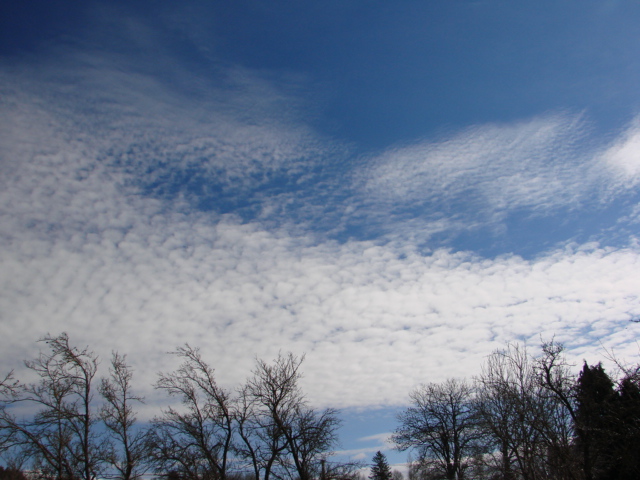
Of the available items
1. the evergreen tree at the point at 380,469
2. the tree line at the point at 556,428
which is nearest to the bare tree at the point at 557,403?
the tree line at the point at 556,428

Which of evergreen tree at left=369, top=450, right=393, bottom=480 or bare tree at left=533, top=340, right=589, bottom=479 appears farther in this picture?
evergreen tree at left=369, top=450, right=393, bottom=480

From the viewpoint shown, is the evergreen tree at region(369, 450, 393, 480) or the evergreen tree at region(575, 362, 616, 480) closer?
the evergreen tree at region(575, 362, 616, 480)

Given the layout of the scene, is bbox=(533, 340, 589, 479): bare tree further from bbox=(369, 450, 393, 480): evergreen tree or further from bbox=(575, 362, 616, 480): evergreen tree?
bbox=(369, 450, 393, 480): evergreen tree

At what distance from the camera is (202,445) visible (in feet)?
81.3

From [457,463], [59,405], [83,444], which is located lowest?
[457,463]

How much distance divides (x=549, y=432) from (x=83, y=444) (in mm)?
22043

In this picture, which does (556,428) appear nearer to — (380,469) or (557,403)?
(557,403)

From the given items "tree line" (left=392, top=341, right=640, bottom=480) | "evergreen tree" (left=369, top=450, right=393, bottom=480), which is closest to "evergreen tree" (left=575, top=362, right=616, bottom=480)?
"tree line" (left=392, top=341, right=640, bottom=480)

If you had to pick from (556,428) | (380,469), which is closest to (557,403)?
(556,428)

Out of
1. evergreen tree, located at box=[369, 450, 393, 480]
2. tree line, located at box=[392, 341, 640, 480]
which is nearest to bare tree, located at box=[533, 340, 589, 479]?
tree line, located at box=[392, 341, 640, 480]

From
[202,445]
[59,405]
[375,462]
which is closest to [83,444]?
[59,405]

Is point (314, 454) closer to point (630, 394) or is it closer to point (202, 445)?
point (202, 445)

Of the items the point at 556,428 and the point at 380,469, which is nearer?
the point at 556,428

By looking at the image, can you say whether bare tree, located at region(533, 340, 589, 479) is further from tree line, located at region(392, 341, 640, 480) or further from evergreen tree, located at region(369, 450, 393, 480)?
evergreen tree, located at region(369, 450, 393, 480)
